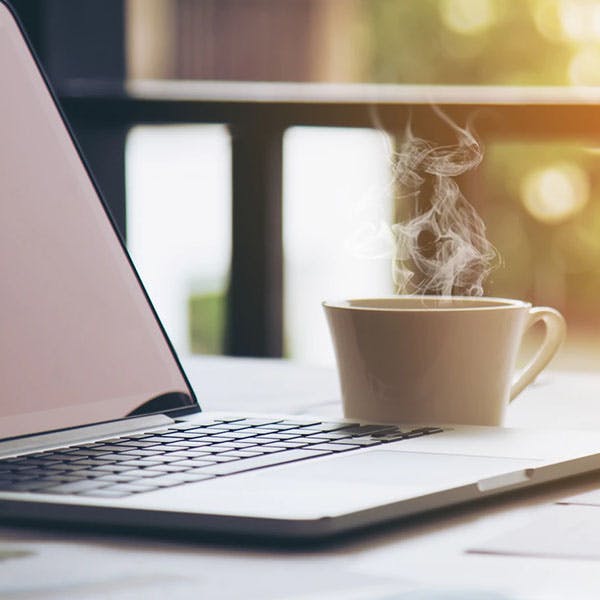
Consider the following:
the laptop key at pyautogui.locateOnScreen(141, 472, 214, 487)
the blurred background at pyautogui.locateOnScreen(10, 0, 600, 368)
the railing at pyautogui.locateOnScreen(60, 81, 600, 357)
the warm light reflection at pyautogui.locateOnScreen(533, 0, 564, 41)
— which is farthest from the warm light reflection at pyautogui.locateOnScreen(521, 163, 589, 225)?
the laptop key at pyautogui.locateOnScreen(141, 472, 214, 487)

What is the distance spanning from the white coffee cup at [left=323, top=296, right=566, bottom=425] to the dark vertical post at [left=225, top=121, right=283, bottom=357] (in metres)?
1.44

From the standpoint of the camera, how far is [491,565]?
0.45 m

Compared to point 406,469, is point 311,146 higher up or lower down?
higher up

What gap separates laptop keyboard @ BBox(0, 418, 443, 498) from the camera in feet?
1.71

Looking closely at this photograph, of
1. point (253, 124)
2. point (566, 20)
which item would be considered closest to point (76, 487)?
point (253, 124)

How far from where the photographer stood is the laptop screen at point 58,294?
26.9 inches

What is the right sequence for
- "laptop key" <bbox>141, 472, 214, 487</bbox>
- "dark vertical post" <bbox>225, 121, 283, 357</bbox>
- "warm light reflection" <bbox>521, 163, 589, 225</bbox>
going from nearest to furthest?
1. "laptop key" <bbox>141, 472, 214, 487</bbox>
2. "dark vertical post" <bbox>225, 121, 283, 357</bbox>
3. "warm light reflection" <bbox>521, 163, 589, 225</bbox>

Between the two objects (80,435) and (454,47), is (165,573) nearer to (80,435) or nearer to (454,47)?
(80,435)

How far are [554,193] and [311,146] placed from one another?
8.54m

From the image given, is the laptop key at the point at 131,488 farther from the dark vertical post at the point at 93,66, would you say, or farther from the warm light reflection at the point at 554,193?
the warm light reflection at the point at 554,193

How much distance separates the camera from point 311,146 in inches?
86.7

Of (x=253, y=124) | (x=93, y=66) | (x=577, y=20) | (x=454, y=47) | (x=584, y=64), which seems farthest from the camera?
(x=454, y=47)

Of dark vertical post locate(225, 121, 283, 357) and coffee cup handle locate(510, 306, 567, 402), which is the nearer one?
coffee cup handle locate(510, 306, 567, 402)

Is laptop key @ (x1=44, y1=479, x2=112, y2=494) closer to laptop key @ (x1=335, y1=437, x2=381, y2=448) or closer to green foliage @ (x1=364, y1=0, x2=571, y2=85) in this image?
laptop key @ (x1=335, y1=437, x2=381, y2=448)
